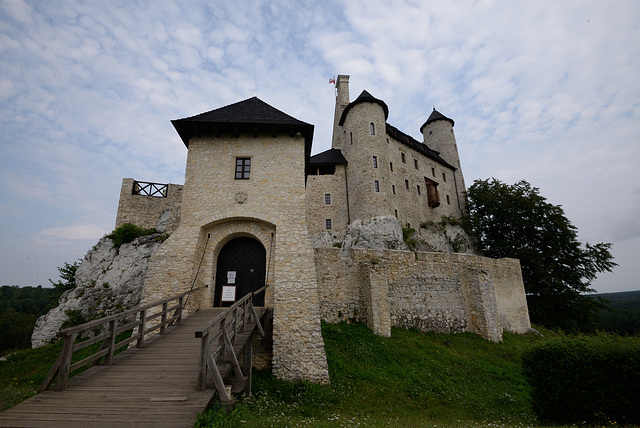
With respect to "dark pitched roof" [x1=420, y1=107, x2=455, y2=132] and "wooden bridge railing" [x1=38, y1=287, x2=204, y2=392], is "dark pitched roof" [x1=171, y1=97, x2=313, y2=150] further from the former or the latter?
"dark pitched roof" [x1=420, y1=107, x2=455, y2=132]

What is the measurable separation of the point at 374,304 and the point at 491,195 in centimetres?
2396

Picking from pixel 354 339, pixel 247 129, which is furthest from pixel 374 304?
pixel 247 129

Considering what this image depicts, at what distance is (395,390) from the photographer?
7754 millimetres

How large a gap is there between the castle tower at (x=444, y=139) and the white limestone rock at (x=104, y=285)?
3263 centimetres

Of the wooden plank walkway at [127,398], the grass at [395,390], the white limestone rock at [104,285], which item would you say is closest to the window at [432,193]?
the grass at [395,390]

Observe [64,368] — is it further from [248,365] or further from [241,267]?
[241,267]

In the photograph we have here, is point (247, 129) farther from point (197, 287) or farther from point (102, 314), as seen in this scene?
point (102, 314)

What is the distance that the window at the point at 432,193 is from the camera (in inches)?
1139

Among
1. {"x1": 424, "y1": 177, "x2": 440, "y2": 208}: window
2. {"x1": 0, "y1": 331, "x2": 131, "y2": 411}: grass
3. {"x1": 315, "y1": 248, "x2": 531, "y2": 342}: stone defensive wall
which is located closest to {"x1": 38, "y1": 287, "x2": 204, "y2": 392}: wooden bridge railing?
{"x1": 0, "y1": 331, "x2": 131, "y2": 411}: grass

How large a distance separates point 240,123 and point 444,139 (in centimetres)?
3269

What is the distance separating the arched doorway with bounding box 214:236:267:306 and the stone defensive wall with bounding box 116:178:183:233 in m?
7.49

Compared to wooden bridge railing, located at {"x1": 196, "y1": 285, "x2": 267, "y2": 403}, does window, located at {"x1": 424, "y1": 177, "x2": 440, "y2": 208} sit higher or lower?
higher

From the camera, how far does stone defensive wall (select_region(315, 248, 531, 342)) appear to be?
11.9 meters

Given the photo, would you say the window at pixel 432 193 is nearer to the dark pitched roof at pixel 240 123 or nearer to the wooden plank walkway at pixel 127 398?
the dark pitched roof at pixel 240 123
